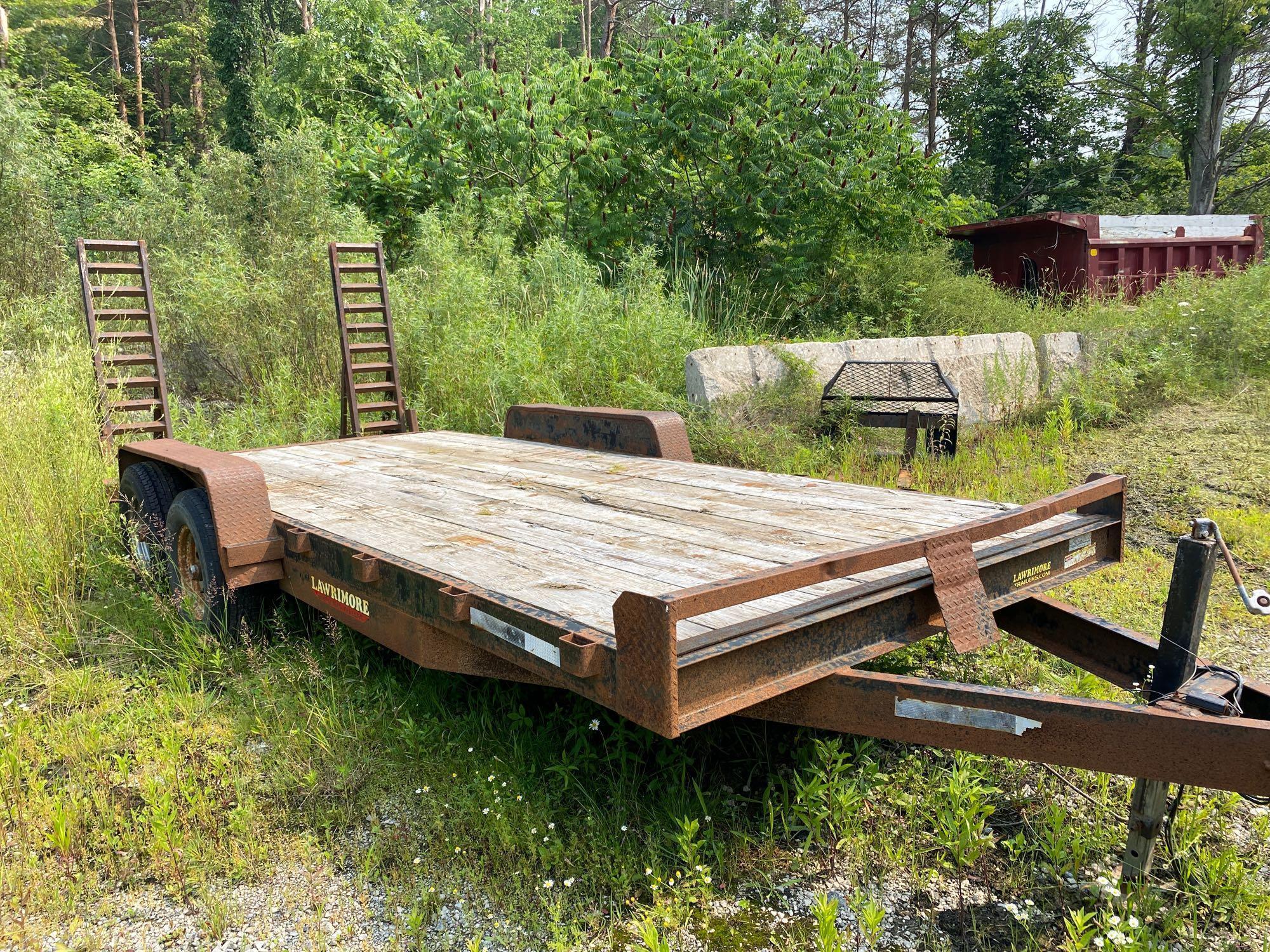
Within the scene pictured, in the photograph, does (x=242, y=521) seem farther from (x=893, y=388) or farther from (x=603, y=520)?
(x=893, y=388)

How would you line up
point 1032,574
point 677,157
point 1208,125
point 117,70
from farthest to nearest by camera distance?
point 117,70
point 1208,125
point 677,157
point 1032,574

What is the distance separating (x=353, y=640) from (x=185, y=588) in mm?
798

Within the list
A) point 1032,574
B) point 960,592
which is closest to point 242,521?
point 960,592

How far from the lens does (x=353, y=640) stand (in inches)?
147

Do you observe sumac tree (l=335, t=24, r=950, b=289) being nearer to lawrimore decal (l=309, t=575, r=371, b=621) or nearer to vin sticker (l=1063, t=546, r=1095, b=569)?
lawrimore decal (l=309, t=575, r=371, b=621)

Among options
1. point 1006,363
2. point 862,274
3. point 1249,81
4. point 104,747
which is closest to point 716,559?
point 104,747

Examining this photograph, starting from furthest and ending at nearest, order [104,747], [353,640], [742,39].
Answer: [742,39]
[353,640]
[104,747]

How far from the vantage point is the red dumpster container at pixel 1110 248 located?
45.1ft

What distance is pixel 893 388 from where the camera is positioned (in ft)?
24.1

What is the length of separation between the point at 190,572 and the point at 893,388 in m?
5.49

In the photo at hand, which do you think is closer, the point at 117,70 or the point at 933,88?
the point at 933,88

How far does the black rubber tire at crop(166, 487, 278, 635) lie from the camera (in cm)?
351

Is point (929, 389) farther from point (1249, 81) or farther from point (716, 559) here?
point (1249, 81)

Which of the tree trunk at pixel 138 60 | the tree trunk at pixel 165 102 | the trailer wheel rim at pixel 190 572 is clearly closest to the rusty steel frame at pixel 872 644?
the trailer wheel rim at pixel 190 572
